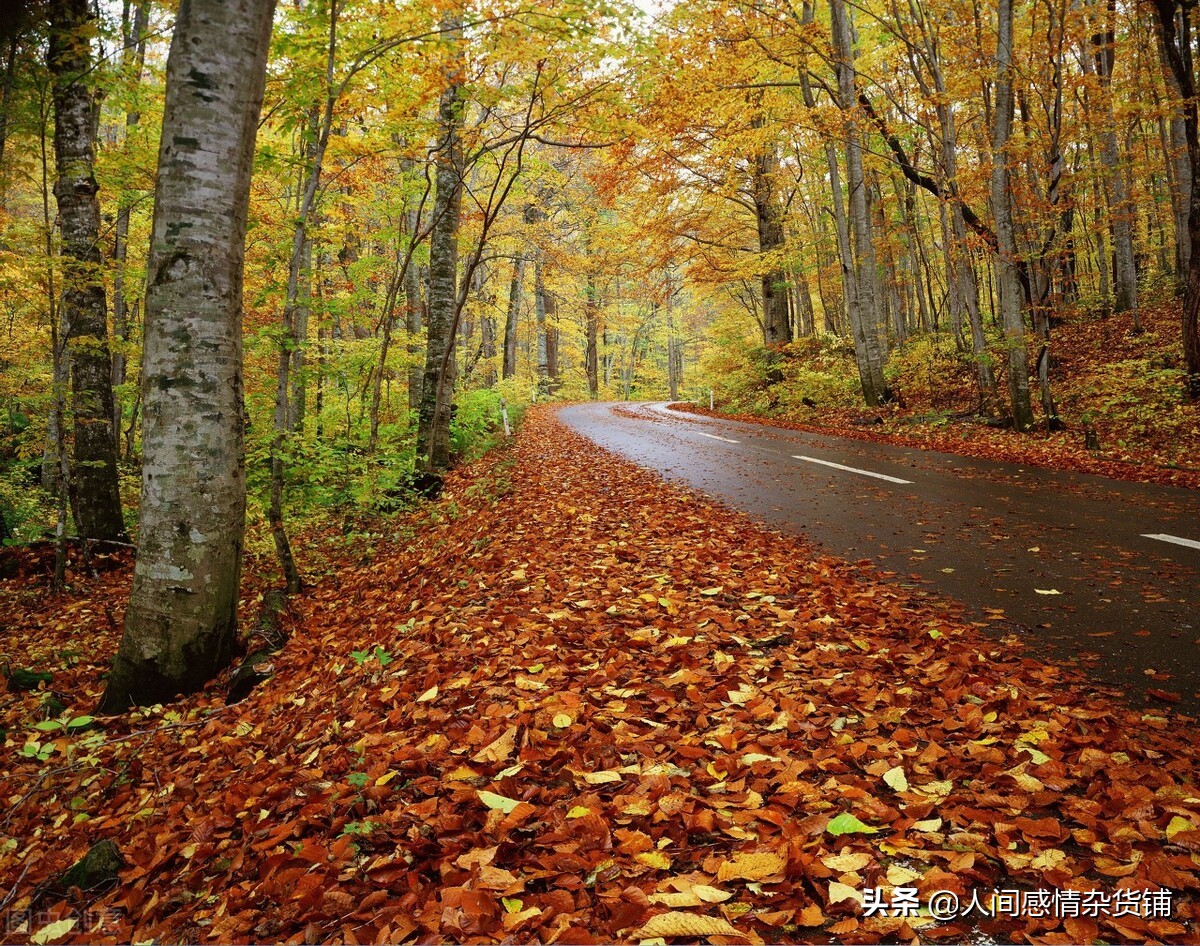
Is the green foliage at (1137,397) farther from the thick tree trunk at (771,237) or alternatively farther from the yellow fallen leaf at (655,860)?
the yellow fallen leaf at (655,860)

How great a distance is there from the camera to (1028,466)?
347 inches

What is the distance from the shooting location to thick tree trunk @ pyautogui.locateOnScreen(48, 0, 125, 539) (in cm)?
690

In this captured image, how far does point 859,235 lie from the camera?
1563 cm

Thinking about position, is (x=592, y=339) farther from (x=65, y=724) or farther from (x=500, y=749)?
(x=500, y=749)

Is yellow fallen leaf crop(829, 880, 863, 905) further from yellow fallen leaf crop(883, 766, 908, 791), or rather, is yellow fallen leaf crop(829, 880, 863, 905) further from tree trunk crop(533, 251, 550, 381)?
tree trunk crop(533, 251, 550, 381)

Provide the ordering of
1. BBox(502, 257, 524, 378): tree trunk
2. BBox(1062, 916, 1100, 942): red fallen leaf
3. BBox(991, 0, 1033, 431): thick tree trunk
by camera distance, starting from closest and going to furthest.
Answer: BBox(1062, 916, 1100, 942): red fallen leaf → BBox(991, 0, 1033, 431): thick tree trunk → BBox(502, 257, 524, 378): tree trunk

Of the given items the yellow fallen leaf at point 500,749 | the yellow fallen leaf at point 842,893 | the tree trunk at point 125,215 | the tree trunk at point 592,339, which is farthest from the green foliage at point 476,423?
the tree trunk at point 592,339

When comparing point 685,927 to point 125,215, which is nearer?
point 685,927

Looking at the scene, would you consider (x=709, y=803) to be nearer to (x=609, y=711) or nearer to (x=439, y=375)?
(x=609, y=711)

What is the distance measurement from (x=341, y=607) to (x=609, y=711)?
4.09 metres

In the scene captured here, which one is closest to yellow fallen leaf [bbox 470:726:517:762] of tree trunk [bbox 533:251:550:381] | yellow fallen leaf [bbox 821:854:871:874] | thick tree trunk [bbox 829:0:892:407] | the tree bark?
yellow fallen leaf [bbox 821:854:871:874]

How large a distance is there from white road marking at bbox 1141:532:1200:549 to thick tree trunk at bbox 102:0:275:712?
24.0ft

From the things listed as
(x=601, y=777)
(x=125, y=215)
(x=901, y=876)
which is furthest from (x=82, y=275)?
(x=901, y=876)

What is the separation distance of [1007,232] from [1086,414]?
3.73 m
